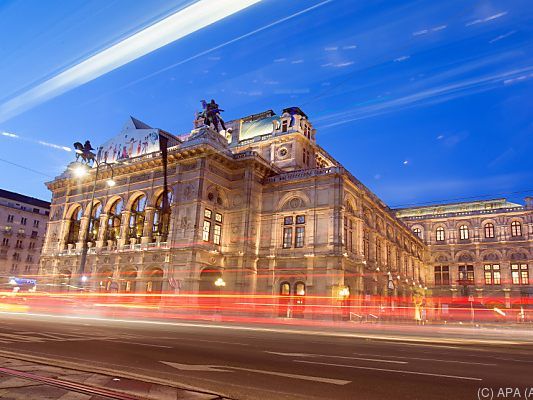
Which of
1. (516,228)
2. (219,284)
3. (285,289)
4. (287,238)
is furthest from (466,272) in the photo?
(219,284)

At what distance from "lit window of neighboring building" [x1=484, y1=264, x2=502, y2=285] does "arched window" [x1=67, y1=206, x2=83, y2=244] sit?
62.8 meters

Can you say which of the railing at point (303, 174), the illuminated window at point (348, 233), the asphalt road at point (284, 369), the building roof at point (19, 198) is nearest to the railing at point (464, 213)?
the illuminated window at point (348, 233)

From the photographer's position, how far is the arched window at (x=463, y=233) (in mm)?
72625

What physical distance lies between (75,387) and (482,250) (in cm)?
7532

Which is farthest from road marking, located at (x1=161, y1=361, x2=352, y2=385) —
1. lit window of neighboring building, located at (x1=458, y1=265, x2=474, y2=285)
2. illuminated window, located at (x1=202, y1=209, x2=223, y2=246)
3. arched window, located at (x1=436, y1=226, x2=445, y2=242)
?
arched window, located at (x1=436, y1=226, x2=445, y2=242)

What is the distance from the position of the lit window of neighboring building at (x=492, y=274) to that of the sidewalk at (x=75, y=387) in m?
73.1

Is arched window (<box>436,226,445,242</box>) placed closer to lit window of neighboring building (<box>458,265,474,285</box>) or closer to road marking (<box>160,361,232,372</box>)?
lit window of neighboring building (<box>458,265,474,285</box>)

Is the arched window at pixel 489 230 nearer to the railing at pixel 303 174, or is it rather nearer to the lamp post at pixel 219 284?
the railing at pixel 303 174

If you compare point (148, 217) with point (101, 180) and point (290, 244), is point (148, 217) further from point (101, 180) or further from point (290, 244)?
point (290, 244)

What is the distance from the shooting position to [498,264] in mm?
68562

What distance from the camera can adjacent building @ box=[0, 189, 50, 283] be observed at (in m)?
74.6

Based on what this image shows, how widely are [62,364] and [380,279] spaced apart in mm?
44801

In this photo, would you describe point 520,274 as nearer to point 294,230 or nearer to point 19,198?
point 294,230

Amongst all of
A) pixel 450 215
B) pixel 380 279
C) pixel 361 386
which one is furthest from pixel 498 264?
pixel 361 386
